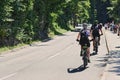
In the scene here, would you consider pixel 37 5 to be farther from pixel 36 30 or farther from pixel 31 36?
pixel 31 36

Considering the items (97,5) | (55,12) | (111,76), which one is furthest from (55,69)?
(97,5)

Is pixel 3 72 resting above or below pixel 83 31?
below

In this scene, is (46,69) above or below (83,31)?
below

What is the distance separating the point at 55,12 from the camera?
5891 cm

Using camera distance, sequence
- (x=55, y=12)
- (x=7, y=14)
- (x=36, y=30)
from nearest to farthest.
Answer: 1. (x=7, y=14)
2. (x=36, y=30)
3. (x=55, y=12)

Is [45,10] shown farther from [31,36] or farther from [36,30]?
[31,36]

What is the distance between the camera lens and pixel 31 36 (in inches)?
1756

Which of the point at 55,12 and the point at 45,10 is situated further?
the point at 55,12

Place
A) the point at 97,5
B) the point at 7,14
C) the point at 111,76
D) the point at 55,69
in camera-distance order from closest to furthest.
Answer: the point at 111,76, the point at 55,69, the point at 7,14, the point at 97,5

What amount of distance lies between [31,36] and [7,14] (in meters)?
11.0

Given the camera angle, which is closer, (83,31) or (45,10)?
(83,31)

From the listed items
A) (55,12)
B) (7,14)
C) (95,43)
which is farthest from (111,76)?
(55,12)

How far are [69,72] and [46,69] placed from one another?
174 cm

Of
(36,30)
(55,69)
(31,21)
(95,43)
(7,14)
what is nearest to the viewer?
(55,69)
